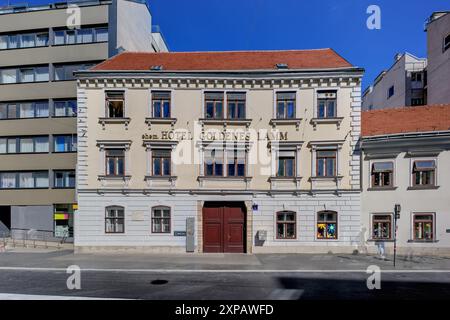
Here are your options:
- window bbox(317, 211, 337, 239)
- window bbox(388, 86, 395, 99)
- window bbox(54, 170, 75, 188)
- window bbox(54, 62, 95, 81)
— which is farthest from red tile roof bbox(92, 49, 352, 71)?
window bbox(388, 86, 395, 99)

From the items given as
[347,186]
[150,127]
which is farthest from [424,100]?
[150,127]

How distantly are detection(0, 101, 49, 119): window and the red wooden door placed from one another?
18420 millimetres

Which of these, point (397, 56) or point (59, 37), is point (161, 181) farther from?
point (397, 56)

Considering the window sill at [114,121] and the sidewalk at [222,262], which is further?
the window sill at [114,121]

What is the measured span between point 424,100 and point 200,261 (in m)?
39.1

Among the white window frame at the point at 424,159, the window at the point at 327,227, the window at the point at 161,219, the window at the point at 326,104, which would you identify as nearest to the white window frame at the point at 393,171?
the white window frame at the point at 424,159

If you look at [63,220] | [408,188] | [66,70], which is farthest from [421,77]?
[63,220]

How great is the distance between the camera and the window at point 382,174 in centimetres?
1684

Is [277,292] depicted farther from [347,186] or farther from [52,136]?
[52,136]

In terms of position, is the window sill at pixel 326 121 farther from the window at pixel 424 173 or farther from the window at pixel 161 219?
the window at pixel 161 219

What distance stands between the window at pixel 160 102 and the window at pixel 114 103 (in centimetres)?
189

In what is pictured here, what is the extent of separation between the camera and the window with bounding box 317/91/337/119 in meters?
17.1

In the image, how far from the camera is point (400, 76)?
135 feet

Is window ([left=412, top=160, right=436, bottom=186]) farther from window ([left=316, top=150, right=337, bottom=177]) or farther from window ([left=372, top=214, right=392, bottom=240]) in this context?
window ([left=316, top=150, right=337, bottom=177])
